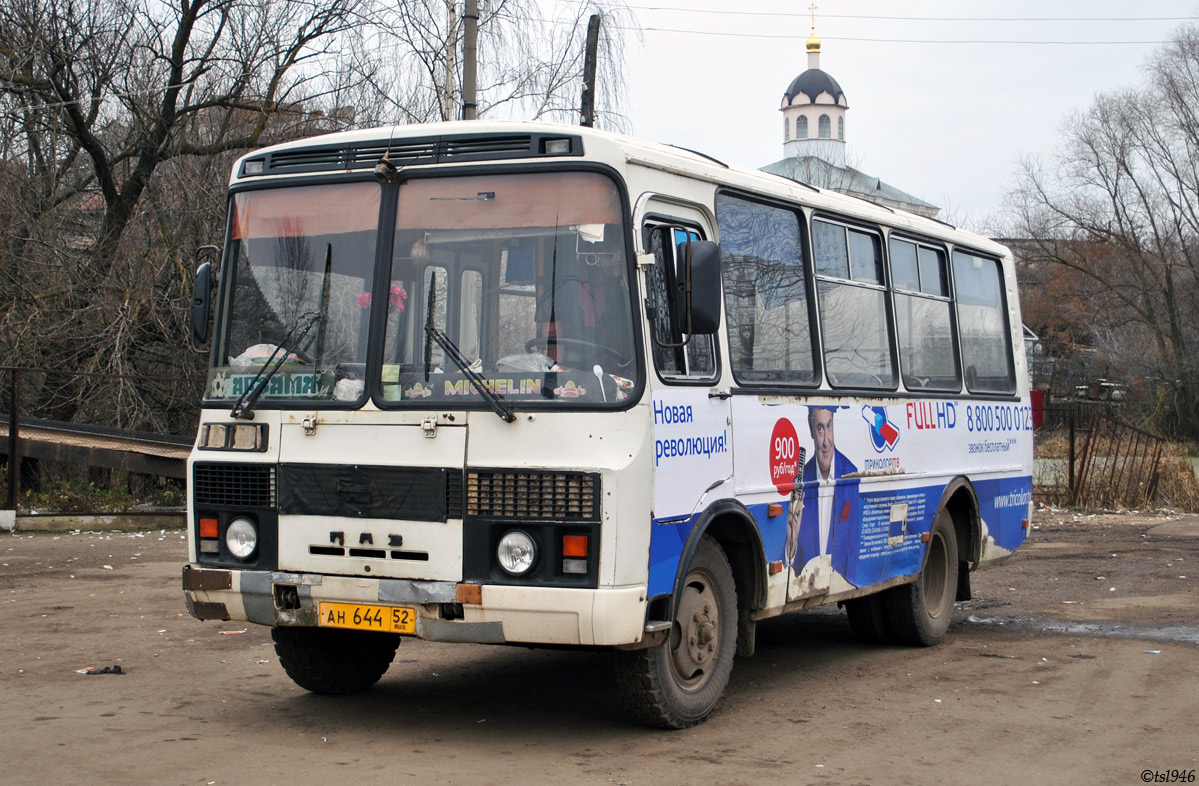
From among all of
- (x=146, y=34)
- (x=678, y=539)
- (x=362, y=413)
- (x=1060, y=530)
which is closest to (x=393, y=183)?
→ (x=362, y=413)

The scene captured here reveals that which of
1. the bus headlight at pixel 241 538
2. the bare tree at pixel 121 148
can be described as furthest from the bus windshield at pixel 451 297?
the bare tree at pixel 121 148

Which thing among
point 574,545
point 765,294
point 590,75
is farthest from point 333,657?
point 590,75

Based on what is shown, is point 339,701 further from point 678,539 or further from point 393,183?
point 393,183

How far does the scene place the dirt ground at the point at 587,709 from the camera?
19.1 ft

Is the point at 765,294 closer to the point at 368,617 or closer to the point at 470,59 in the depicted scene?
the point at 368,617

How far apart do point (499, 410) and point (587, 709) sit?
2.07m

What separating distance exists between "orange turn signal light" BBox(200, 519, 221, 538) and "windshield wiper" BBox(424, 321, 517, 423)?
1480mm

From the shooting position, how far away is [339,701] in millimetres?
7281

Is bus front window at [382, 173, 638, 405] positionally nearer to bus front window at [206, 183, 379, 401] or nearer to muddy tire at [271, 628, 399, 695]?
bus front window at [206, 183, 379, 401]

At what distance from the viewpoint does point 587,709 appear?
7184 mm

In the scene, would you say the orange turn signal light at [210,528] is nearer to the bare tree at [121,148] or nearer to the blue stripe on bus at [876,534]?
the blue stripe on bus at [876,534]

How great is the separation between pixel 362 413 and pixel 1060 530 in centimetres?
1514

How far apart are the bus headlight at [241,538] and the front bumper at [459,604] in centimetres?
10

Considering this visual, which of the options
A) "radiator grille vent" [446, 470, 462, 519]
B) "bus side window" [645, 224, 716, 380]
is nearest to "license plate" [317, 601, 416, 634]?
"radiator grille vent" [446, 470, 462, 519]
